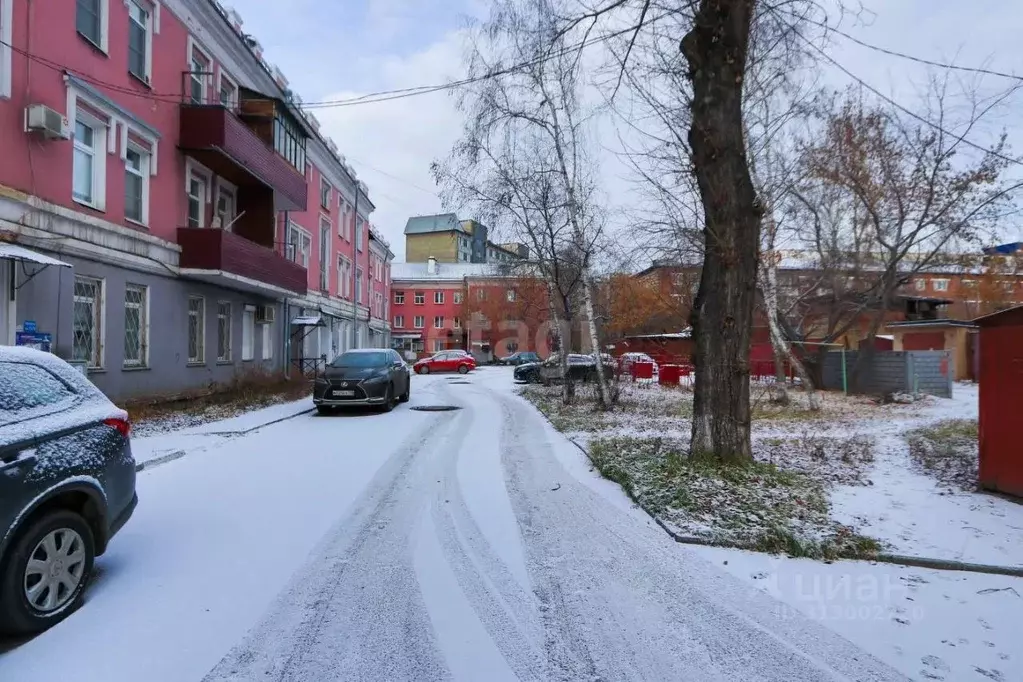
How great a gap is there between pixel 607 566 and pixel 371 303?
39904mm

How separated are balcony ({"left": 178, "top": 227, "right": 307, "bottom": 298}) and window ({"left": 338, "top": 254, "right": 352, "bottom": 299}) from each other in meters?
13.8

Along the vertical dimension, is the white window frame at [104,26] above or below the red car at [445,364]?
above

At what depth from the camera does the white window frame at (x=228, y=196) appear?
59.1 ft

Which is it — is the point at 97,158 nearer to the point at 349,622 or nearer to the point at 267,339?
the point at 267,339

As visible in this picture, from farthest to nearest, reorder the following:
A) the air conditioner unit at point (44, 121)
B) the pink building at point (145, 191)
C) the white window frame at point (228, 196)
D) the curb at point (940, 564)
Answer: the white window frame at point (228, 196) → the pink building at point (145, 191) → the air conditioner unit at point (44, 121) → the curb at point (940, 564)

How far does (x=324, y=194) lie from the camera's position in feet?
98.5

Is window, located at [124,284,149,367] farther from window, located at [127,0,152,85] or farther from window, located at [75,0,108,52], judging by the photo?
window, located at [75,0,108,52]

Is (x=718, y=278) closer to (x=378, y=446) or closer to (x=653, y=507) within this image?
(x=653, y=507)

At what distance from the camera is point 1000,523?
217 inches

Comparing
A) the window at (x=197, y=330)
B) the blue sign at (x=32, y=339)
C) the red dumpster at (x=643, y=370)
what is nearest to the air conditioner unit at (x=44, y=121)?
the blue sign at (x=32, y=339)

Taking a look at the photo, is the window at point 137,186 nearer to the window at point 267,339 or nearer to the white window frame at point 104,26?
the white window frame at point 104,26

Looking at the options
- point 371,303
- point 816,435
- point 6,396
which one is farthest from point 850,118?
point 371,303

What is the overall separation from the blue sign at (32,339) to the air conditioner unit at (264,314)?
10.9 meters

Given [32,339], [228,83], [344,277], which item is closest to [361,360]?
[32,339]
